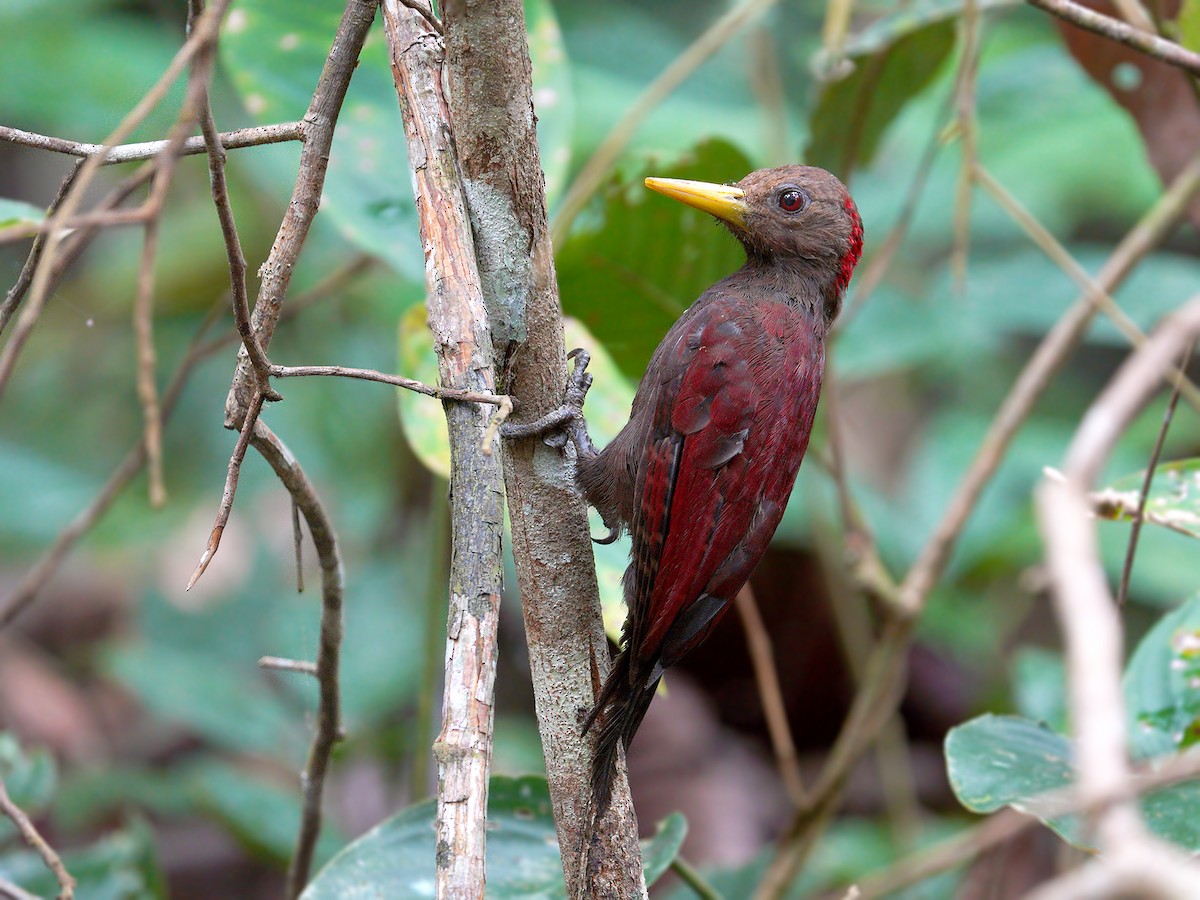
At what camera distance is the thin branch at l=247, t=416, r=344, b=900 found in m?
1.60

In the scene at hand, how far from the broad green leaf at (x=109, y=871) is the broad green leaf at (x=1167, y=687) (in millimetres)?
2372

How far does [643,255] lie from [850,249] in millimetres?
630

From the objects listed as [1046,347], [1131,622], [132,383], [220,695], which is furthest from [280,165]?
Answer: [1131,622]

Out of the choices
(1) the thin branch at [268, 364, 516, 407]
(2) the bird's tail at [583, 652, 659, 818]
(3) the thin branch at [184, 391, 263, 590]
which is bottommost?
(2) the bird's tail at [583, 652, 659, 818]

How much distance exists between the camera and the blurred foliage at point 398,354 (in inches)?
118

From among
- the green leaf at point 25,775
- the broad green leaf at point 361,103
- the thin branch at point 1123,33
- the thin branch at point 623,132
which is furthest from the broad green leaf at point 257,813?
the thin branch at point 1123,33

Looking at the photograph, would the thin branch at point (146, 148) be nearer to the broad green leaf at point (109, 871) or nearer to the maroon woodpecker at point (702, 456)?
the maroon woodpecker at point (702, 456)

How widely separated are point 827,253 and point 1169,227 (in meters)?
1.00

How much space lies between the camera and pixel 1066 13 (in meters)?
1.89

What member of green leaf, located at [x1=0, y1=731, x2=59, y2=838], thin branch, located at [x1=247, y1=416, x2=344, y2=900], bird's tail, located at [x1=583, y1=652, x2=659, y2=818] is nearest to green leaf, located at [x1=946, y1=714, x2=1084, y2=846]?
bird's tail, located at [x1=583, y1=652, x2=659, y2=818]

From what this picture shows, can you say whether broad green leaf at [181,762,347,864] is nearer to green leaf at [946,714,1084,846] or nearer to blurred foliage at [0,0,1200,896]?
blurred foliage at [0,0,1200,896]

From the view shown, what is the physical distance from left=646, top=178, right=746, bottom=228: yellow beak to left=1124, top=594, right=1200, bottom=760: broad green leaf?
1.32 m

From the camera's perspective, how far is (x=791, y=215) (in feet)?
8.41

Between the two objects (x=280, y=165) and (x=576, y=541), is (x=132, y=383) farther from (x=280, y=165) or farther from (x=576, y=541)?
(x=576, y=541)
